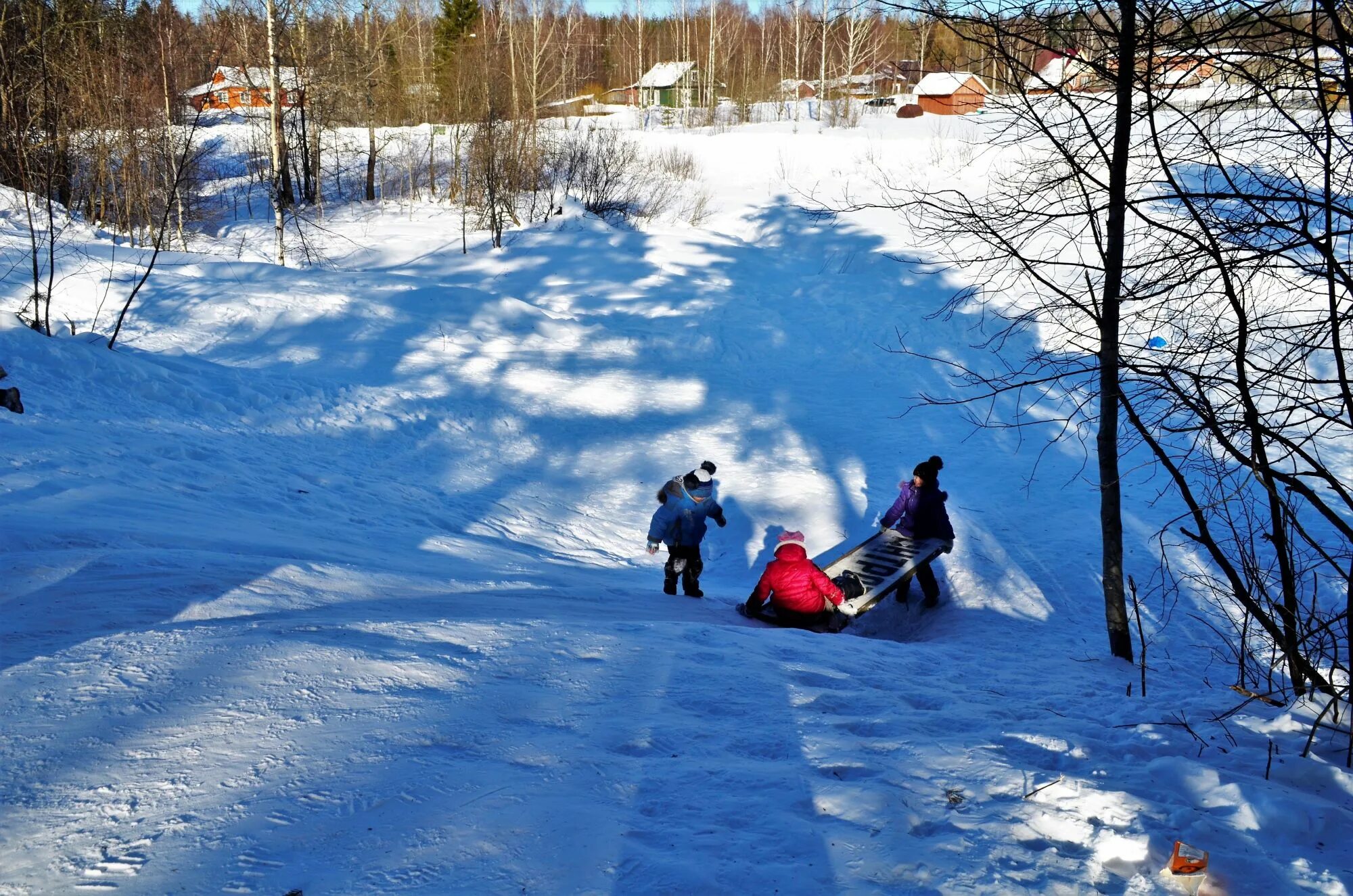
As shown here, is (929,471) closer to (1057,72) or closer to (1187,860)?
(1057,72)

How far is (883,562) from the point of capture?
8.47 m

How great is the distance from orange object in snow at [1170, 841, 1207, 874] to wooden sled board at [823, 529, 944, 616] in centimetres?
468

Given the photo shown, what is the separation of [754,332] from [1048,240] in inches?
364

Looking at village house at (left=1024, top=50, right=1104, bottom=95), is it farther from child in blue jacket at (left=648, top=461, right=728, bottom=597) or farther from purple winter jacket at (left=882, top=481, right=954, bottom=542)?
child in blue jacket at (left=648, top=461, right=728, bottom=597)

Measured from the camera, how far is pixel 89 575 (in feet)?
17.0

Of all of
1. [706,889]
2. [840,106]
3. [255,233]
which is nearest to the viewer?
[706,889]

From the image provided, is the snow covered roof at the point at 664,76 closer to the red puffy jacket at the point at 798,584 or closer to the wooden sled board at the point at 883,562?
the wooden sled board at the point at 883,562

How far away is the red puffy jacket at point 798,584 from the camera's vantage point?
7227 millimetres

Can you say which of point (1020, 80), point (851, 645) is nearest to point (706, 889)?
point (851, 645)

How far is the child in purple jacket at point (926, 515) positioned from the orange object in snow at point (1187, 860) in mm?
5826

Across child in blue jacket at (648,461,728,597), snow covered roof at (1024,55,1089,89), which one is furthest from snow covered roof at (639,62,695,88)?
snow covered roof at (1024,55,1089,89)

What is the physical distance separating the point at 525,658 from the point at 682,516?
3561 mm

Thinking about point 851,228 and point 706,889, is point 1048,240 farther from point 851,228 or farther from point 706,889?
point 706,889

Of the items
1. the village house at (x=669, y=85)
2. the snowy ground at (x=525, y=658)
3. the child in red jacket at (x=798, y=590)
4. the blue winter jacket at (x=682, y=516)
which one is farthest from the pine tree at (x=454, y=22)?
the child in red jacket at (x=798, y=590)
